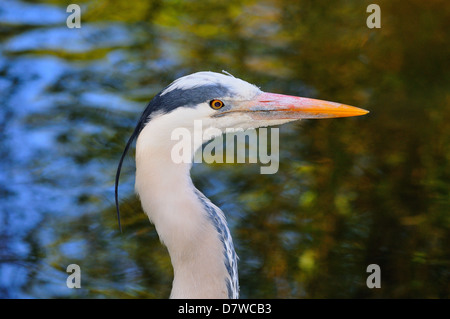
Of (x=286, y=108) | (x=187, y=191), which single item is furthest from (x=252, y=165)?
(x=187, y=191)

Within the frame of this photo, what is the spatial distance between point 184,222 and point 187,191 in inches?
3.8

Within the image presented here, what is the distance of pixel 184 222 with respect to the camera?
220 cm

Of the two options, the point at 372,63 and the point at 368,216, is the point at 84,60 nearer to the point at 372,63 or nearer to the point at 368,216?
the point at 372,63

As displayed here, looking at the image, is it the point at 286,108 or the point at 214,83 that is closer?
the point at 214,83

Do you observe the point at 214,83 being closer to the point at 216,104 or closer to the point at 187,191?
the point at 216,104

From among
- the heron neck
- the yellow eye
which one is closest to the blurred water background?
the heron neck

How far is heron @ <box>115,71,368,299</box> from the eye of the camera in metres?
2.20

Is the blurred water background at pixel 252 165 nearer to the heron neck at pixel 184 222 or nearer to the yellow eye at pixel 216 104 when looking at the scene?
the heron neck at pixel 184 222

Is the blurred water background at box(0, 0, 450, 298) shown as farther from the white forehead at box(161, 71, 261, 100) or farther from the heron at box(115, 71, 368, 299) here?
the white forehead at box(161, 71, 261, 100)

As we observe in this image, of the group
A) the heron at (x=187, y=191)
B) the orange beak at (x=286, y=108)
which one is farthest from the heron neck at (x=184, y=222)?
the orange beak at (x=286, y=108)

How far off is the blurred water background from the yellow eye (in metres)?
1.35

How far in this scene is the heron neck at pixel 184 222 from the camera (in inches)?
86.6
